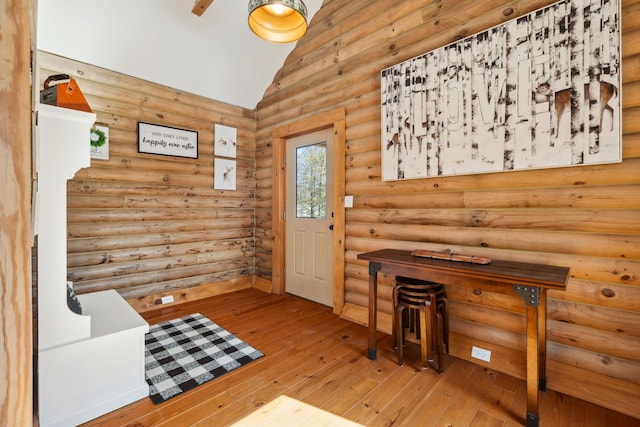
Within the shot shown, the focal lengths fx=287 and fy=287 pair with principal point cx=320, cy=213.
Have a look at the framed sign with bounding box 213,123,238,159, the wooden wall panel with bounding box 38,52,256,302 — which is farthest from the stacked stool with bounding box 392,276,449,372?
the framed sign with bounding box 213,123,238,159

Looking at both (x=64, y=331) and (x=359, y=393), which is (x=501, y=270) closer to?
(x=359, y=393)

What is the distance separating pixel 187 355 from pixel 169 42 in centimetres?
323

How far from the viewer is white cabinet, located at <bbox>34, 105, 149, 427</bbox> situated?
5.07 feet

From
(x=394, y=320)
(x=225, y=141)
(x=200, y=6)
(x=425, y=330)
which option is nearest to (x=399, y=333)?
(x=394, y=320)

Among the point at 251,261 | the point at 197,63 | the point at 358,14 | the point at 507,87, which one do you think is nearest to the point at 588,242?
the point at 507,87

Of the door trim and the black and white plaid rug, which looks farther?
the door trim

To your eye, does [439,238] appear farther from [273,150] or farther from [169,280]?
[169,280]

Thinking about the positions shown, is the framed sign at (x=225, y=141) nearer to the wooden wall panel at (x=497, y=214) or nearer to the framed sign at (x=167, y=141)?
the framed sign at (x=167, y=141)

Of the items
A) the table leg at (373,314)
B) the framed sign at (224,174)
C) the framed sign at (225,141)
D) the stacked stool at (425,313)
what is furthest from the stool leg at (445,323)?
the framed sign at (225,141)

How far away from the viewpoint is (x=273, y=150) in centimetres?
405

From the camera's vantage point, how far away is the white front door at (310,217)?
352 centimetres

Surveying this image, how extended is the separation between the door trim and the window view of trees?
0.24 meters

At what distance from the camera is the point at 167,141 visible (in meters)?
3.56

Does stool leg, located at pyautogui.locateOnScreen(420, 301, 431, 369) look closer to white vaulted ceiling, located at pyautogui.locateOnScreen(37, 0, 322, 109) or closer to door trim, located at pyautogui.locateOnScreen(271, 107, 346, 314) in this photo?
door trim, located at pyautogui.locateOnScreen(271, 107, 346, 314)
